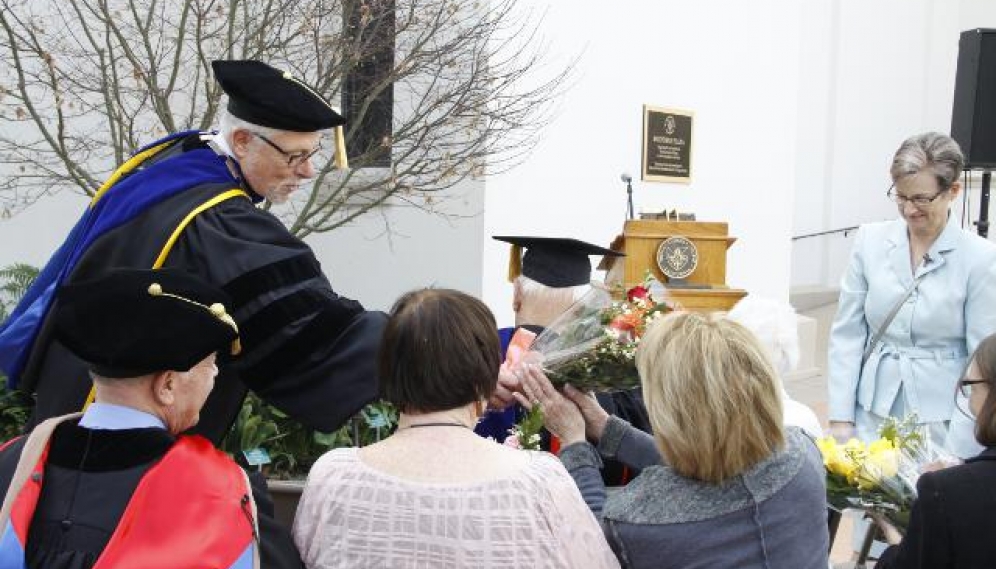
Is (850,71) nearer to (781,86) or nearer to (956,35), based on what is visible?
(956,35)

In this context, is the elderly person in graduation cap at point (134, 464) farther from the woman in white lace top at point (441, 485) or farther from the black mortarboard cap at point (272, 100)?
the black mortarboard cap at point (272, 100)

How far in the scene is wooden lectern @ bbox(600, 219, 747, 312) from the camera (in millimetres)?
8141

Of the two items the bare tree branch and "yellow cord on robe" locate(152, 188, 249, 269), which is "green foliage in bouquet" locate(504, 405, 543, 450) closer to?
"yellow cord on robe" locate(152, 188, 249, 269)

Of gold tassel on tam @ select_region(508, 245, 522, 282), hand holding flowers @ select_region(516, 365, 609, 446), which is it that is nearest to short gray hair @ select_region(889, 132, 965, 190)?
gold tassel on tam @ select_region(508, 245, 522, 282)

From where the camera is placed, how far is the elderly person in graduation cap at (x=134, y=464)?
2154 mm

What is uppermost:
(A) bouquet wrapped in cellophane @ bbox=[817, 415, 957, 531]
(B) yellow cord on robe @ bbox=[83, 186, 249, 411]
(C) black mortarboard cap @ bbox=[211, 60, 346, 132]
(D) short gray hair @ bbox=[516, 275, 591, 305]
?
(C) black mortarboard cap @ bbox=[211, 60, 346, 132]

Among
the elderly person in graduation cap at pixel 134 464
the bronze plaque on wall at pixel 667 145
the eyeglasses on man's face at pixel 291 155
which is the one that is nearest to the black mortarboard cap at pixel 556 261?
the eyeglasses on man's face at pixel 291 155

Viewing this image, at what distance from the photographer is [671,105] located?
10477 millimetres

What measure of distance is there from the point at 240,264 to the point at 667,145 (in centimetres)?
776

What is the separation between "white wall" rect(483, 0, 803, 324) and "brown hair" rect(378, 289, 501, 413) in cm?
587

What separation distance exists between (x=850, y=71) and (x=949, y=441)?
1204 centimetres

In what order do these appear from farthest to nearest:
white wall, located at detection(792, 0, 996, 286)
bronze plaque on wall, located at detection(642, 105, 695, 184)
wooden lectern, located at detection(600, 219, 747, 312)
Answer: white wall, located at detection(792, 0, 996, 286) < bronze plaque on wall, located at detection(642, 105, 695, 184) < wooden lectern, located at detection(600, 219, 747, 312)

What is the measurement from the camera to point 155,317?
89.4 inches

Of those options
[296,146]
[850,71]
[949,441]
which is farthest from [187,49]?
[850,71]
